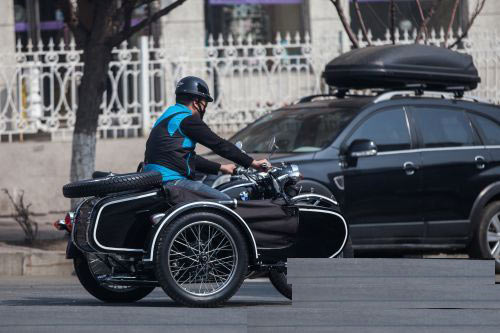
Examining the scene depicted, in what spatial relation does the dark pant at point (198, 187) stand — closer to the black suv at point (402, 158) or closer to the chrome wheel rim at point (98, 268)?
the chrome wheel rim at point (98, 268)

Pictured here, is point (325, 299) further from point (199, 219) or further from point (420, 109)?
point (420, 109)

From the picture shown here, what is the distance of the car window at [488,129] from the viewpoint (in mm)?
12227

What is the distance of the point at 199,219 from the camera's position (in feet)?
26.5

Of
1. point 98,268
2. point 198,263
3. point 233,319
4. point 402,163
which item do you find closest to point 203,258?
point 198,263

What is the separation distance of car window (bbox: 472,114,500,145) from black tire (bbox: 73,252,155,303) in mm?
4820

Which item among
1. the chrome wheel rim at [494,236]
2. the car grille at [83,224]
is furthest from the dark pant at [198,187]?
the chrome wheel rim at [494,236]

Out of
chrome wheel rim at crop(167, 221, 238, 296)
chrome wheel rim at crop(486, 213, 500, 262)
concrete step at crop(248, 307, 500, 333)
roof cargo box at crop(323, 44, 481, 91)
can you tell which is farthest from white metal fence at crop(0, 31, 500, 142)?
concrete step at crop(248, 307, 500, 333)

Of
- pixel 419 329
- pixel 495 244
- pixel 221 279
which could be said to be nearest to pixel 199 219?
pixel 221 279

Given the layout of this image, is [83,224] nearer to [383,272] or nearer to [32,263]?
[383,272]

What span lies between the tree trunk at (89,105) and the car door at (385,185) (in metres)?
3.24

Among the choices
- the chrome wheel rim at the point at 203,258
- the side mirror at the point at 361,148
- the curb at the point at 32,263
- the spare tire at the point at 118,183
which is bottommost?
Answer: the curb at the point at 32,263

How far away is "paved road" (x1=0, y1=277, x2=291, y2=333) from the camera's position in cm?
716

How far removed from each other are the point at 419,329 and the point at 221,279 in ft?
5.51

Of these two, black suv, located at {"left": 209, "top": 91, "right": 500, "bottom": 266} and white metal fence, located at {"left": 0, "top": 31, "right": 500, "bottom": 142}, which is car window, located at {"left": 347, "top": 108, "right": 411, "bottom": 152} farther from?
white metal fence, located at {"left": 0, "top": 31, "right": 500, "bottom": 142}
